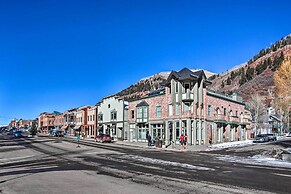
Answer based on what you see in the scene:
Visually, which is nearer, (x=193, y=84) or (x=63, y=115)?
(x=193, y=84)

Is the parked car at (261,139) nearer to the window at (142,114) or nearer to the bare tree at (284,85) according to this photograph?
the bare tree at (284,85)

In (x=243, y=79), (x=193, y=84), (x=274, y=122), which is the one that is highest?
(x=243, y=79)

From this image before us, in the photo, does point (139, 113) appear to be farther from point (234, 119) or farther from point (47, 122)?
point (47, 122)

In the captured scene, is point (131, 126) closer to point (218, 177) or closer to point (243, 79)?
point (218, 177)

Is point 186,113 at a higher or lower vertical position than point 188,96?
lower

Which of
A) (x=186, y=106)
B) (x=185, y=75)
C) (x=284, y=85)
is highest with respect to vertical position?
(x=185, y=75)

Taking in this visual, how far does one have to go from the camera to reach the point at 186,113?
43.7 m

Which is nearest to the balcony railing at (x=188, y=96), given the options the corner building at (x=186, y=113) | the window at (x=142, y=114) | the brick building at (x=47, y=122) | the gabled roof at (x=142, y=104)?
the corner building at (x=186, y=113)

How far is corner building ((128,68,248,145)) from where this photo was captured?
44062 mm

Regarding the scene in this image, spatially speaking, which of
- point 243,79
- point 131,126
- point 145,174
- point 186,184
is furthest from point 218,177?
point 243,79

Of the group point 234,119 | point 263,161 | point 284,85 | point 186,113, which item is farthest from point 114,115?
point 263,161

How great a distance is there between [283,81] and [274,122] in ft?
283

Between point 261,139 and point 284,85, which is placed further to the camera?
point 261,139

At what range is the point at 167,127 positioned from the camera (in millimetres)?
46438
